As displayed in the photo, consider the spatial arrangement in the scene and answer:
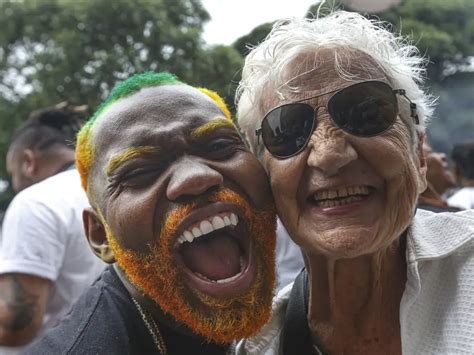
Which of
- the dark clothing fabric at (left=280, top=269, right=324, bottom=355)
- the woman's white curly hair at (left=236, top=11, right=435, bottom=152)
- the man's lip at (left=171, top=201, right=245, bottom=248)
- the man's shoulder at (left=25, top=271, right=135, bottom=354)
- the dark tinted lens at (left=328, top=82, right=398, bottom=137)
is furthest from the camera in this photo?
the dark clothing fabric at (left=280, top=269, right=324, bottom=355)

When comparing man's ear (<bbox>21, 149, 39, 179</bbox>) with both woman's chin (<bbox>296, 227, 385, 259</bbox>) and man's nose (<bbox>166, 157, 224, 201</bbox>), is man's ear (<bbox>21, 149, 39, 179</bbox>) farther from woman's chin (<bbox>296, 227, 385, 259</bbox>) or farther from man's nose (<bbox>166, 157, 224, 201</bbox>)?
woman's chin (<bbox>296, 227, 385, 259</bbox>)

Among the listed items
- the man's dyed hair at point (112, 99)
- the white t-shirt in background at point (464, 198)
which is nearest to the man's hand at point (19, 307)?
the man's dyed hair at point (112, 99)

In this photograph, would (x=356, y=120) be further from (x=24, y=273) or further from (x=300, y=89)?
(x=24, y=273)

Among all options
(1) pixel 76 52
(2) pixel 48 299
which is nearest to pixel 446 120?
(1) pixel 76 52

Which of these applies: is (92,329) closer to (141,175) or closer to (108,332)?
(108,332)

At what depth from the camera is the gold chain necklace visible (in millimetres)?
1729

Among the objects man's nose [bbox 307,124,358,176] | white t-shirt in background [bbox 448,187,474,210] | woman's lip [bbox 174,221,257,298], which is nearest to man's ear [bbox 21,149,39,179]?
woman's lip [bbox 174,221,257,298]

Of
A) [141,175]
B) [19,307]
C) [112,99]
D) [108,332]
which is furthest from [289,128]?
[19,307]

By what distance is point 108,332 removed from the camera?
164 cm

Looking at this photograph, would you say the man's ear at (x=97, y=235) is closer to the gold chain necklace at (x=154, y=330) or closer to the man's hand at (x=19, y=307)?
the gold chain necklace at (x=154, y=330)

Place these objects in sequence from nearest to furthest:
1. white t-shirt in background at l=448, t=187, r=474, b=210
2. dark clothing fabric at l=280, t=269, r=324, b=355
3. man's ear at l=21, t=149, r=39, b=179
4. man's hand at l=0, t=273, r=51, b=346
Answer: dark clothing fabric at l=280, t=269, r=324, b=355
man's hand at l=0, t=273, r=51, b=346
man's ear at l=21, t=149, r=39, b=179
white t-shirt in background at l=448, t=187, r=474, b=210

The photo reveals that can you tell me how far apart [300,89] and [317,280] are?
2.40 ft

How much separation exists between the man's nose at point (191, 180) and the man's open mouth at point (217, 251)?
72 millimetres

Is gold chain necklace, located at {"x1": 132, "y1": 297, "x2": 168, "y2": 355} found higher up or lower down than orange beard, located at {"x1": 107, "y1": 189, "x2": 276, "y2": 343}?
lower down
